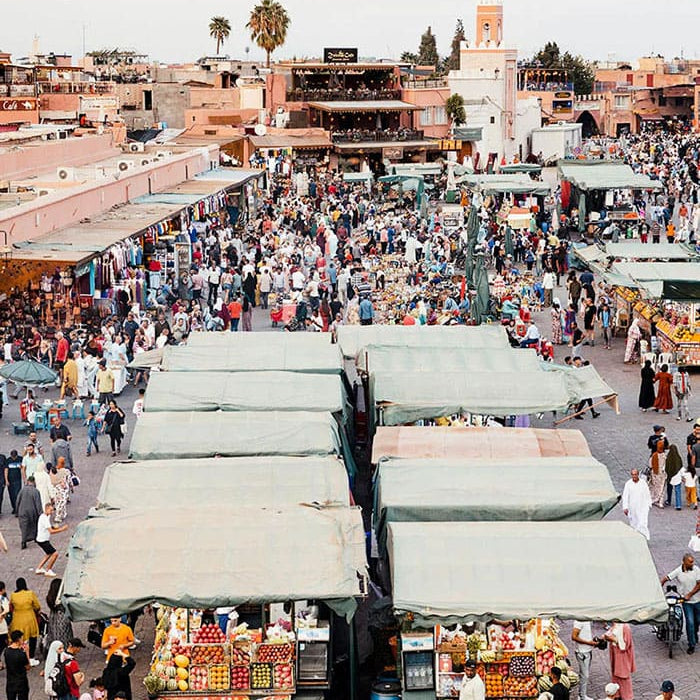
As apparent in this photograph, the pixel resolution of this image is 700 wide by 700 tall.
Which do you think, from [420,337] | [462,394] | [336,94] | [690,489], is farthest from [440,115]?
[690,489]

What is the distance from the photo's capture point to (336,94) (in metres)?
74.9

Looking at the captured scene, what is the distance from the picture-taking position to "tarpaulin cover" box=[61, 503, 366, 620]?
11.2 meters

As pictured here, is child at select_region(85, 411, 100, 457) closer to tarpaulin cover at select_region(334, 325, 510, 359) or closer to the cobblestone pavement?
the cobblestone pavement

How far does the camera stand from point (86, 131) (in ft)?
171

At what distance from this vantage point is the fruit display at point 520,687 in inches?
465

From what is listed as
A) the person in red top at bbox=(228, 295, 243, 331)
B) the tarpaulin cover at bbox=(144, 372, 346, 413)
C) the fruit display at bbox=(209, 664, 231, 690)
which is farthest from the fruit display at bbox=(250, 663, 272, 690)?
the person in red top at bbox=(228, 295, 243, 331)

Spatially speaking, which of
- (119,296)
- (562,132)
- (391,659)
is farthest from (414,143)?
(391,659)

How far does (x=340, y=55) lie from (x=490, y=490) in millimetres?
65823

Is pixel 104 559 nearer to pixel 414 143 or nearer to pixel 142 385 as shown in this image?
pixel 142 385

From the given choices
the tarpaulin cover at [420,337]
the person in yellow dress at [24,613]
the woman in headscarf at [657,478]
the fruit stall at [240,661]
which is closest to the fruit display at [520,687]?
the fruit stall at [240,661]

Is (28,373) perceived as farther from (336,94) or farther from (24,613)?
(336,94)

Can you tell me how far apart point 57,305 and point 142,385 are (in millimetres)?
3311

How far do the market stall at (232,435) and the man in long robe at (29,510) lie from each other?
1.38 m

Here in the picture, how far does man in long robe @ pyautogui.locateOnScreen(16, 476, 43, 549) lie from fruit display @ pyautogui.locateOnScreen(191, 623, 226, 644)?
443 cm
